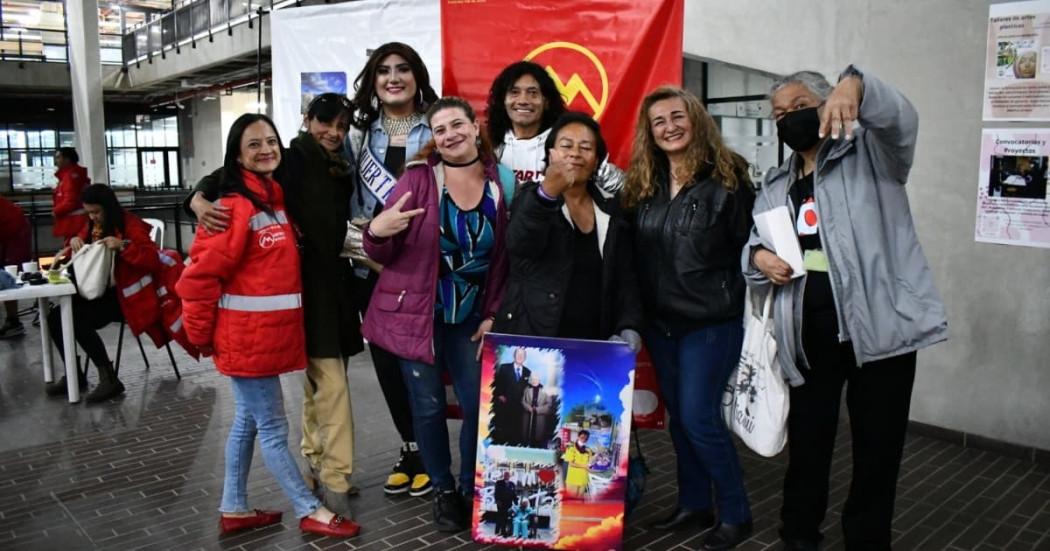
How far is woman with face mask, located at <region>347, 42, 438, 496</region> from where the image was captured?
3.48 metres

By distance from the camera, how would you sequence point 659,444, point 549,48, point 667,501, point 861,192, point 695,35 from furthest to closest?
point 695,35
point 659,444
point 549,48
point 667,501
point 861,192

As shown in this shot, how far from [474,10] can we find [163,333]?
3.55 m

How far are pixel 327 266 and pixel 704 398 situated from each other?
1.65 m

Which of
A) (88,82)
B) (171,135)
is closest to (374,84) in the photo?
(88,82)

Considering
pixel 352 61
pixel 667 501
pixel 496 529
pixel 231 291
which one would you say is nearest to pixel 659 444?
pixel 667 501

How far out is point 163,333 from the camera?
238 inches

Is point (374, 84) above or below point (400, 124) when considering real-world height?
above

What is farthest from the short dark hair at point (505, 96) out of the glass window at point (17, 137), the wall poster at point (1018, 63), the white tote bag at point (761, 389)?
the glass window at point (17, 137)

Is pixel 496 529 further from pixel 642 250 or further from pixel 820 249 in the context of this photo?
pixel 820 249

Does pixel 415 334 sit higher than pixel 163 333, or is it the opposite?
pixel 415 334

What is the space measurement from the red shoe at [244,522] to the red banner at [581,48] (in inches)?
86.8

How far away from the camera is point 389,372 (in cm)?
375

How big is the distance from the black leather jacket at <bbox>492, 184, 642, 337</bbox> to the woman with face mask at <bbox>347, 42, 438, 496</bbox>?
0.73 meters

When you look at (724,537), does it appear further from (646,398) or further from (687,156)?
(687,156)
